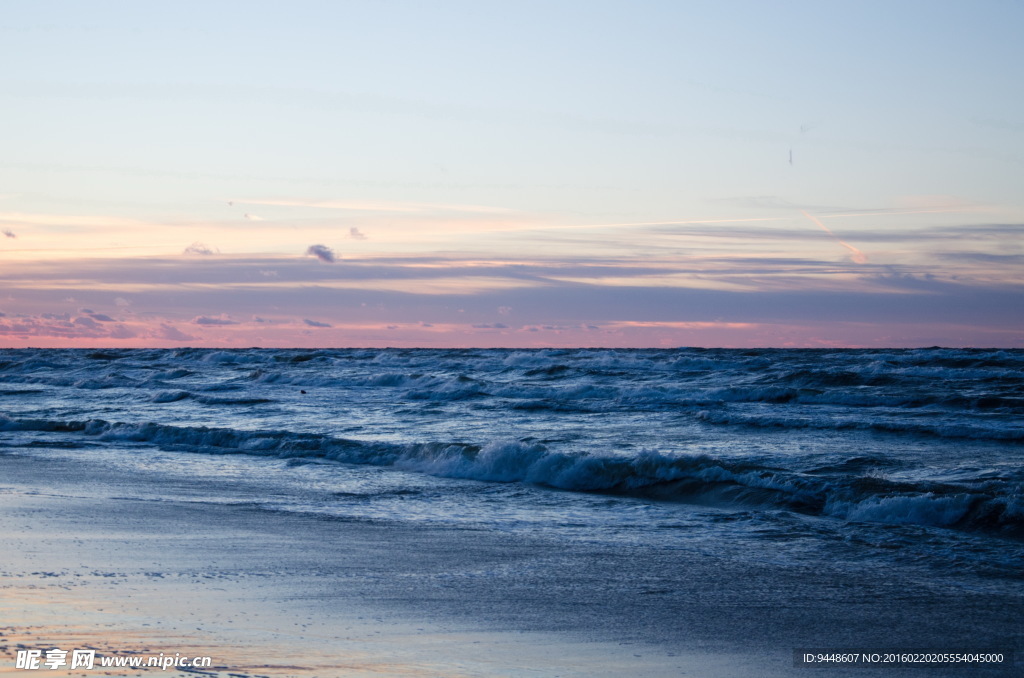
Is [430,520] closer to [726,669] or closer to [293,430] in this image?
[726,669]

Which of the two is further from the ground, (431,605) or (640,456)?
(431,605)

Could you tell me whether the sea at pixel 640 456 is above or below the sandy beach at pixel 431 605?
below

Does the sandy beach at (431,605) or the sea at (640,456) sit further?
the sea at (640,456)

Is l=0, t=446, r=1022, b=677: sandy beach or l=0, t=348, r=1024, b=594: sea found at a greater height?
l=0, t=446, r=1022, b=677: sandy beach

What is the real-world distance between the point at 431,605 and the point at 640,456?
727 cm

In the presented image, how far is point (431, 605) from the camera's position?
6.34 metres

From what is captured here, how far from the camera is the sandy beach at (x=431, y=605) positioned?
201 inches

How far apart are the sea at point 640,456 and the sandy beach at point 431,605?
0.97 meters

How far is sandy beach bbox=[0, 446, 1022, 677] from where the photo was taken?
201 inches

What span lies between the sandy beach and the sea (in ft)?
3.18

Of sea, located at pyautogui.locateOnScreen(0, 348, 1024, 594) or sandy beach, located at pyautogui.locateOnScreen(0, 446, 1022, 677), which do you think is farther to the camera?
sea, located at pyautogui.locateOnScreen(0, 348, 1024, 594)

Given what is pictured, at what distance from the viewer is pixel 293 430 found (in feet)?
64.3

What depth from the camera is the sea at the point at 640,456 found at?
9.26 m

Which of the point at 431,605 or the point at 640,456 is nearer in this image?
the point at 431,605
